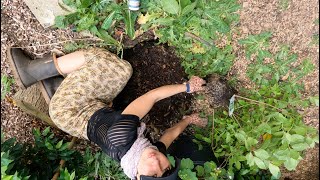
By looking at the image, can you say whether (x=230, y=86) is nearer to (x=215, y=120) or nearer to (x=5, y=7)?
(x=215, y=120)

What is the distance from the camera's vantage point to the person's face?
2.28 m

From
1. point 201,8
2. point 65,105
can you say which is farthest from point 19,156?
point 201,8

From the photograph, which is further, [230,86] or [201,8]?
[230,86]

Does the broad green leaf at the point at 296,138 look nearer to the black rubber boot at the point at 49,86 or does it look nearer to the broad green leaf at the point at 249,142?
the broad green leaf at the point at 249,142

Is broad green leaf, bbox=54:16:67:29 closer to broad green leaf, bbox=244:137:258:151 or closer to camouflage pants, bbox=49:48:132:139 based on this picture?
camouflage pants, bbox=49:48:132:139

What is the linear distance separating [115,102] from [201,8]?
1252mm

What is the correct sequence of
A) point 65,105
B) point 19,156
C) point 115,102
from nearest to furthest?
point 65,105
point 19,156
point 115,102

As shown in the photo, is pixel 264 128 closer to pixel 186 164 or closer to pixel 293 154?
pixel 293 154

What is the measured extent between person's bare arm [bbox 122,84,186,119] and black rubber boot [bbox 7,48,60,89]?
81 centimetres

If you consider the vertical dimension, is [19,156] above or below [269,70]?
below

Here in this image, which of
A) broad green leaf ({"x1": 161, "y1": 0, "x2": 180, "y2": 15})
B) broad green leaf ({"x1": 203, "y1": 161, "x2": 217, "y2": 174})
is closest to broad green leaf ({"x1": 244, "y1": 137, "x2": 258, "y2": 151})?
broad green leaf ({"x1": 203, "y1": 161, "x2": 217, "y2": 174})

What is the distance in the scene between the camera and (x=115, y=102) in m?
3.43

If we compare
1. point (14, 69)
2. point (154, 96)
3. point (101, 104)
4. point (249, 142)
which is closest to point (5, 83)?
point (14, 69)

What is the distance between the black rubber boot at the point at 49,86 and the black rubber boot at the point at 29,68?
0.28 ft
